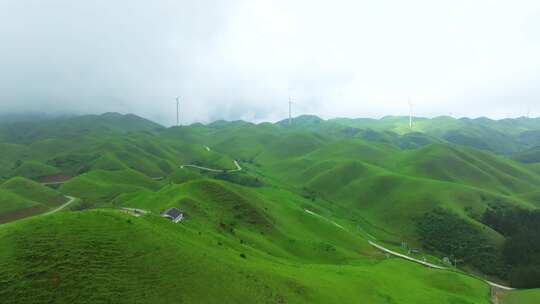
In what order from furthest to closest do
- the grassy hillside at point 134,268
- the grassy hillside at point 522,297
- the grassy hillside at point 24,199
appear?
→ the grassy hillside at point 24,199 < the grassy hillside at point 522,297 < the grassy hillside at point 134,268

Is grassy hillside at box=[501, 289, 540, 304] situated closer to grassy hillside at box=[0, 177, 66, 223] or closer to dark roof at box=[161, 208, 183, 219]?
dark roof at box=[161, 208, 183, 219]

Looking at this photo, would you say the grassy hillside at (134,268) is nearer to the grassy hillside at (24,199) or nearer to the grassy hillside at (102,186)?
the grassy hillside at (24,199)

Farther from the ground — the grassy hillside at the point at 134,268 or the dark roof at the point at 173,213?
the grassy hillside at the point at 134,268

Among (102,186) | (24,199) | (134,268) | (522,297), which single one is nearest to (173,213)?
(134,268)

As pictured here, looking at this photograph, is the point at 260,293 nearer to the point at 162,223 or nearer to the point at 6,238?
the point at 162,223

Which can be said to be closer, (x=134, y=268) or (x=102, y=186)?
(x=134, y=268)

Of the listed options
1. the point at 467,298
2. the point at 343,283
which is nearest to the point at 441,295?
the point at 467,298

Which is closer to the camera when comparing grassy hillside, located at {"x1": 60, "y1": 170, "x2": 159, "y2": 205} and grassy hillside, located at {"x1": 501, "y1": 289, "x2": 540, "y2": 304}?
grassy hillside, located at {"x1": 501, "y1": 289, "x2": 540, "y2": 304}

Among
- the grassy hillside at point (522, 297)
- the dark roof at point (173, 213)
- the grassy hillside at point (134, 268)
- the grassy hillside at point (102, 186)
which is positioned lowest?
the grassy hillside at point (522, 297)

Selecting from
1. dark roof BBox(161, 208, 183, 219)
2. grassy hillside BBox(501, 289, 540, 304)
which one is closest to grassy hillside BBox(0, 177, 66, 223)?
dark roof BBox(161, 208, 183, 219)

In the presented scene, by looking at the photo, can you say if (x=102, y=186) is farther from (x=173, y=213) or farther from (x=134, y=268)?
(x=134, y=268)

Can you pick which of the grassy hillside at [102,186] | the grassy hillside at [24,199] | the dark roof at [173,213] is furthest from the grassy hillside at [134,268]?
the grassy hillside at [102,186]

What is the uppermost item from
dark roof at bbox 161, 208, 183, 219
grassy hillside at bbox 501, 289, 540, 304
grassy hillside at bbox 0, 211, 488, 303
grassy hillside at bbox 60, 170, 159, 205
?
grassy hillside at bbox 0, 211, 488, 303
